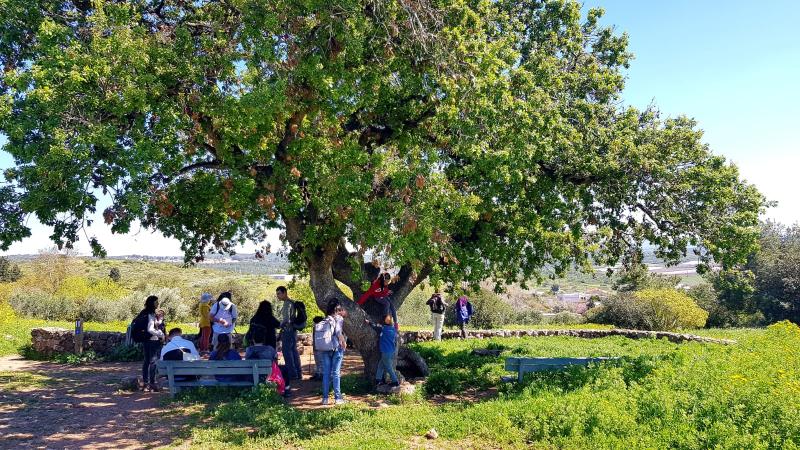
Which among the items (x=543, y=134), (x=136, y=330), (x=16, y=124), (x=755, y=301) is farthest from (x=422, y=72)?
(x=755, y=301)

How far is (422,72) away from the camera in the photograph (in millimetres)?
9805

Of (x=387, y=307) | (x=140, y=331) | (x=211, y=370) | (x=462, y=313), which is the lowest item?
(x=211, y=370)

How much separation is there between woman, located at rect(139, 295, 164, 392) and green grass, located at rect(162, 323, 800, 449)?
5.16ft

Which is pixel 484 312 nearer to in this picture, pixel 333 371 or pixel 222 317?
pixel 222 317

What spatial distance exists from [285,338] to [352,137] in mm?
4666

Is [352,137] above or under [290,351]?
above

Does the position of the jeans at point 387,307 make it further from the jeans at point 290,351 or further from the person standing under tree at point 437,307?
the person standing under tree at point 437,307

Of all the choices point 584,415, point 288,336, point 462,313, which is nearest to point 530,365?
point 584,415

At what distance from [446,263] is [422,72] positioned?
147 inches

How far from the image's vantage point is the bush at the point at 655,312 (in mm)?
26547

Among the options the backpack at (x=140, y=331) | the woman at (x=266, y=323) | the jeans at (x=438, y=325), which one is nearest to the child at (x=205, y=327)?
the backpack at (x=140, y=331)

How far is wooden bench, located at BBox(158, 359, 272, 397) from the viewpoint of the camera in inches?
383

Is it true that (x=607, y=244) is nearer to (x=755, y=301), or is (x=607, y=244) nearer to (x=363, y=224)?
(x=363, y=224)

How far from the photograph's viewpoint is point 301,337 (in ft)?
54.5
